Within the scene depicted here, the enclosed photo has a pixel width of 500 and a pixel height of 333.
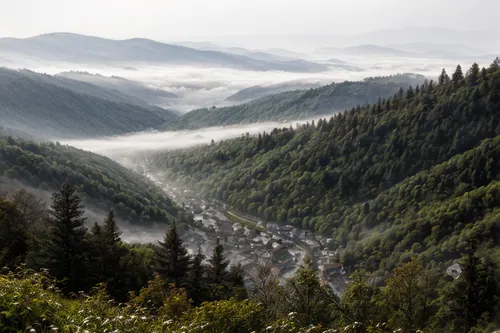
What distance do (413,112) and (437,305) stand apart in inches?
5504

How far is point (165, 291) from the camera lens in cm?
3588

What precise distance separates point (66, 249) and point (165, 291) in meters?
14.6

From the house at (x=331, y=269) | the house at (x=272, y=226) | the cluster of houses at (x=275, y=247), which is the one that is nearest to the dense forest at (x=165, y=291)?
the house at (x=331, y=269)

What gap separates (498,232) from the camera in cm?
10838

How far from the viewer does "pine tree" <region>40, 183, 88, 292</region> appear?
4069 centimetres

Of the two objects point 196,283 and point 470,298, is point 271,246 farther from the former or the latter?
point 196,283

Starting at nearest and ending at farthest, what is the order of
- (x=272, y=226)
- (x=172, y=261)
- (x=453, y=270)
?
(x=172, y=261) → (x=453, y=270) → (x=272, y=226)

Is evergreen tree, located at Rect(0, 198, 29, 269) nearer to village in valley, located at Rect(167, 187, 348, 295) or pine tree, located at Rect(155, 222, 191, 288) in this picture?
pine tree, located at Rect(155, 222, 191, 288)

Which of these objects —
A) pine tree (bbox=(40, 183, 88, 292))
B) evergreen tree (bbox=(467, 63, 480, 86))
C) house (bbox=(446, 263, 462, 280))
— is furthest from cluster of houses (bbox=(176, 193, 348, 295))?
evergreen tree (bbox=(467, 63, 480, 86))

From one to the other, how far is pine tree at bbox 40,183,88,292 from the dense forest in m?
0.11

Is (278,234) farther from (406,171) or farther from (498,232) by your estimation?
(498,232)

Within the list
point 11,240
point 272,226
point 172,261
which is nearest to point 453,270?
point 172,261

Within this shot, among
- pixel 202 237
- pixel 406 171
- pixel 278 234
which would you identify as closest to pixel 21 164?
pixel 202 237

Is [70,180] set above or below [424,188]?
above
